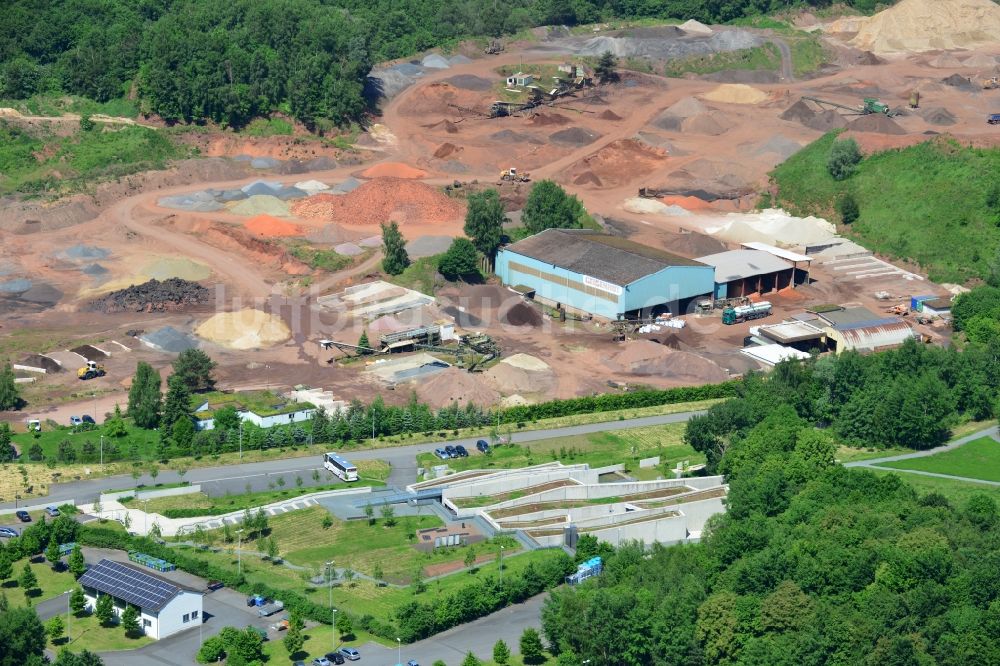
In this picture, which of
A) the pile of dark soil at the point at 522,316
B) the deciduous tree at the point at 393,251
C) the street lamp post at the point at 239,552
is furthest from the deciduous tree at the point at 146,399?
the deciduous tree at the point at 393,251

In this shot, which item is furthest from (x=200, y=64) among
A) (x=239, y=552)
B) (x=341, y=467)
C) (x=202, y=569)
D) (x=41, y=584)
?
(x=41, y=584)

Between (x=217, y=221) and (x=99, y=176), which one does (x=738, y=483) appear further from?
(x=99, y=176)


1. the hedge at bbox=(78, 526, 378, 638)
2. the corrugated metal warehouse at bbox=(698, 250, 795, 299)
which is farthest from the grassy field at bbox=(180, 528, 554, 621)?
the corrugated metal warehouse at bbox=(698, 250, 795, 299)

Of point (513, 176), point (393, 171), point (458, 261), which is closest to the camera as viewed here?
point (458, 261)

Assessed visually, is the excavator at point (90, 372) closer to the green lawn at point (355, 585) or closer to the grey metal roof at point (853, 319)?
the green lawn at point (355, 585)

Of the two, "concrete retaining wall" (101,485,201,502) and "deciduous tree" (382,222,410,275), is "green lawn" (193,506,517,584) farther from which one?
"deciduous tree" (382,222,410,275)

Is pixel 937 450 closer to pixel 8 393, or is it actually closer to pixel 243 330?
pixel 243 330
